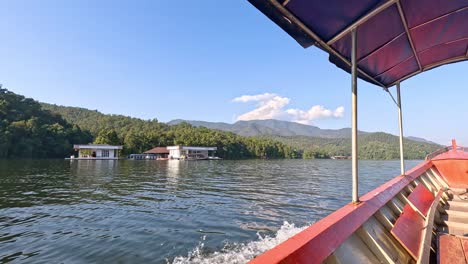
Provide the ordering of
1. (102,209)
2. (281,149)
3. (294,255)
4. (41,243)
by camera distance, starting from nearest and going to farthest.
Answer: (294,255) < (41,243) < (102,209) < (281,149)

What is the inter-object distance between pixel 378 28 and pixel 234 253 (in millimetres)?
5060

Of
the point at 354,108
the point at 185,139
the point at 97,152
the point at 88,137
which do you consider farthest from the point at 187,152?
the point at 354,108

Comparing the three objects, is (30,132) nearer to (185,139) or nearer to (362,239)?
(185,139)

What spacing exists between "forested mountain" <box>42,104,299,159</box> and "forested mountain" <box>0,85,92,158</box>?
8898 mm

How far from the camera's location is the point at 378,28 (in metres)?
3.10

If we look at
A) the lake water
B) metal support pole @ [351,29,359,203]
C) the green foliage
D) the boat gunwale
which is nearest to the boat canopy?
metal support pole @ [351,29,359,203]

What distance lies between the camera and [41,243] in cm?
654

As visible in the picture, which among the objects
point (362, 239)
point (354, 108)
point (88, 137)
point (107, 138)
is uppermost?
point (88, 137)

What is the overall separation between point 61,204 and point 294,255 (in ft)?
41.0

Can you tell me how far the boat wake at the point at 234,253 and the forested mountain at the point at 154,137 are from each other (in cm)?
8071

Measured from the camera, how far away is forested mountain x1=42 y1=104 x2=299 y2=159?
86.7 m

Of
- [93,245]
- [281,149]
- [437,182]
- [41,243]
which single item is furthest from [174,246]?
[281,149]

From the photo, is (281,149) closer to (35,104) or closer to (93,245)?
(35,104)

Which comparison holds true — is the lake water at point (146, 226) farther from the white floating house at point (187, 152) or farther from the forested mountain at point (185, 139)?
the forested mountain at point (185, 139)
